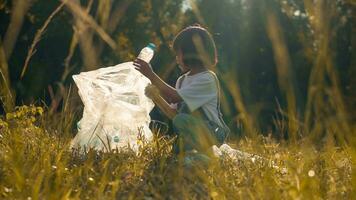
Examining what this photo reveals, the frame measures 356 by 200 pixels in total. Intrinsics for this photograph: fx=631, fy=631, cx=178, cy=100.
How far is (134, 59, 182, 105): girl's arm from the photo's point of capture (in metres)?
3.21

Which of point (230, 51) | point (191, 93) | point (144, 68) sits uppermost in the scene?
point (144, 68)

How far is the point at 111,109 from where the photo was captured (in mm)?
3371

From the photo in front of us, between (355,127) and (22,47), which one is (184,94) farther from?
(22,47)

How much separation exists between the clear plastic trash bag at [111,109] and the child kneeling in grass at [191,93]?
7.0 inches

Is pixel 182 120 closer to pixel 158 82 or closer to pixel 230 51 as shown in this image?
pixel 158 82

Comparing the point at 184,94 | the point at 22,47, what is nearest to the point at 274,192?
the point at 184,94

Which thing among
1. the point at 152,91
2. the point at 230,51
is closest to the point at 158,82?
the point at 152,91

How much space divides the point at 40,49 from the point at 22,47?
481mm

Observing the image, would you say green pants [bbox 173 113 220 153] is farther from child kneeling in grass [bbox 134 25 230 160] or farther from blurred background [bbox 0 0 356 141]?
blurred background [bbox 0 0 356 141]

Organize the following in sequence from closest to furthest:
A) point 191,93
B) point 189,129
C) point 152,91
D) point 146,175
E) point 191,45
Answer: point 146,175 → point 189,129 → point 152,91 → point 191,93 → point 191,45

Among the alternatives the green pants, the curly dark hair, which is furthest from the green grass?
the curly dark hair

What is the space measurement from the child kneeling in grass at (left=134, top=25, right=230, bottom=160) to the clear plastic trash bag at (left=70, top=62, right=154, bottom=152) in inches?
7.0

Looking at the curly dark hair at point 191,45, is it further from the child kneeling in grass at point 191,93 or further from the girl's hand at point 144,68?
the girl's hand at point 144,68

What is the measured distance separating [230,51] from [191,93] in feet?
49.1
